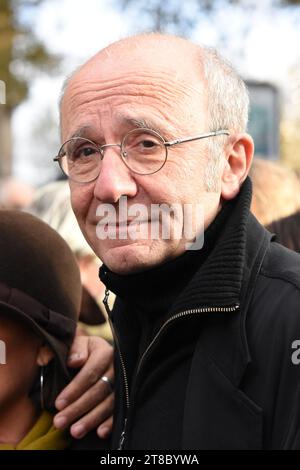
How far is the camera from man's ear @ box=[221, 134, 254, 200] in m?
2.05

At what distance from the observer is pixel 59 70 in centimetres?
1265

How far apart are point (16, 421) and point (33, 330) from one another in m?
0.32

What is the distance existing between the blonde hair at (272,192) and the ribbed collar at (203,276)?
4.68 feet

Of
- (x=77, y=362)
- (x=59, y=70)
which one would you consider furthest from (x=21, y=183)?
(x=77, y=362)

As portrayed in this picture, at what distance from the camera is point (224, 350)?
1.78 meters

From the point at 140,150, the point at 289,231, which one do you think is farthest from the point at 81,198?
the point at 289,231

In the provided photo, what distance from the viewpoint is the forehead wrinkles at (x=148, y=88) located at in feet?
6.49

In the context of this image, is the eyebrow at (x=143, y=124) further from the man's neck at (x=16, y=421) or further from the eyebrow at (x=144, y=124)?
the man's neck at (x=16, y=421)

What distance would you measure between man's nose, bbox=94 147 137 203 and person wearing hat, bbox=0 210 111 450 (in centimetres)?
59

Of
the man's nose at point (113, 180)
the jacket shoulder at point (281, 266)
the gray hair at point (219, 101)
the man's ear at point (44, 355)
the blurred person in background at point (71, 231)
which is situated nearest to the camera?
the jacket shoulder at point (281, 266)

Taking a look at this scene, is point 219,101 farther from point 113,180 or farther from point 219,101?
point 113,180
